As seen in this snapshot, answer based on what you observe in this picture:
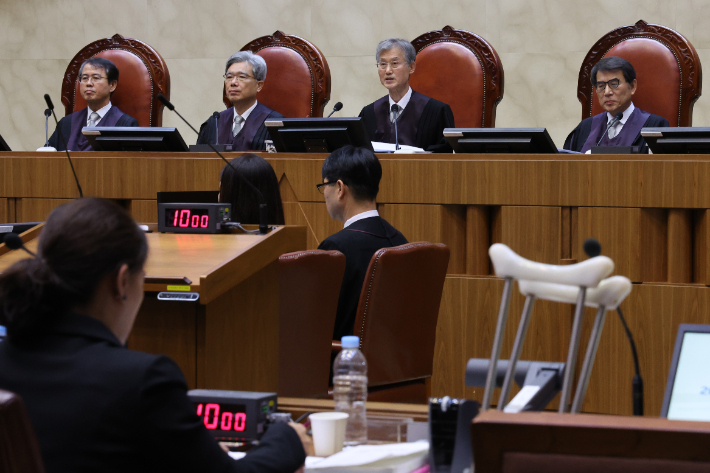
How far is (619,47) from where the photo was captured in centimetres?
444

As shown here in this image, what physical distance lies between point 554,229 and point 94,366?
2280 millimetres

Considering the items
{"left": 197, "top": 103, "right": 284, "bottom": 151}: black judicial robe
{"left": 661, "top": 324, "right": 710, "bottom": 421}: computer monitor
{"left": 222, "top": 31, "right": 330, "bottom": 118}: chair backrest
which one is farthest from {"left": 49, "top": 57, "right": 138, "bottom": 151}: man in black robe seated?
{"left": 661, "top": 324, "right": 710, "bottom": 421}: computer monitor

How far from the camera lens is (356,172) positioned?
2971mm

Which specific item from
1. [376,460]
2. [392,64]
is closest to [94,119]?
[392,64]

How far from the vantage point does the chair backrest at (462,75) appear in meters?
4.57

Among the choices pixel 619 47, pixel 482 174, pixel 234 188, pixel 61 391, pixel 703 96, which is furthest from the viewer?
pixel 703 96

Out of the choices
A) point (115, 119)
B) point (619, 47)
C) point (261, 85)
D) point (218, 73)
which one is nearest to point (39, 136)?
point (218, 73)

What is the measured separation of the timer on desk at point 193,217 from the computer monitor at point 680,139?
1624 mm

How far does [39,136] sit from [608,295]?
6056 mm

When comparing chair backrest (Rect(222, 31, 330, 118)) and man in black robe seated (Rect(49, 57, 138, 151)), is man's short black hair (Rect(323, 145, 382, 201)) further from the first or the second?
man in black robe seated (Rect(49, 57, 138, 151))

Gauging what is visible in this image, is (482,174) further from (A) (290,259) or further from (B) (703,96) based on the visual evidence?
(B) (703,96)

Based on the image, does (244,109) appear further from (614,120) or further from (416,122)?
(614,120)

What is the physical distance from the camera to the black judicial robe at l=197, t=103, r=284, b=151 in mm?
4551

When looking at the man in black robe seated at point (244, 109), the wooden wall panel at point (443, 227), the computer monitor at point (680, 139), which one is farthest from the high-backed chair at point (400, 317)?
the man in black robe seated at point (244, 109)
